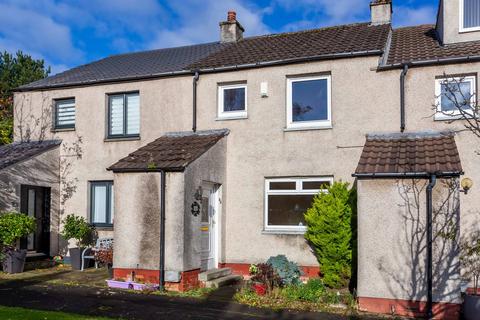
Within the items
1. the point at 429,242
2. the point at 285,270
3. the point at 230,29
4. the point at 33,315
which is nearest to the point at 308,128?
the point at 285,270

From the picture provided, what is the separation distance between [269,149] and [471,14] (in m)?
6.43

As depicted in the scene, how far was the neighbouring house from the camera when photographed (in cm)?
988

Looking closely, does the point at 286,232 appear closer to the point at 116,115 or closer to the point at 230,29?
the point at 116,115

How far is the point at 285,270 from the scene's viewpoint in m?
11.6

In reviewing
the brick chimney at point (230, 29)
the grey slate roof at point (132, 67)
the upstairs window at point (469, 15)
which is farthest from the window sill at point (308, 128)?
the brick chimney at point (230, 29)

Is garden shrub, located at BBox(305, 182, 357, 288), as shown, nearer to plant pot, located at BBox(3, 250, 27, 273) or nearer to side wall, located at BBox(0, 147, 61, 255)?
plant pot, located at BBox(3, 250, 27, 273)

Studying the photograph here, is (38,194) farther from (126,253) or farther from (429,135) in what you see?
(429,135)

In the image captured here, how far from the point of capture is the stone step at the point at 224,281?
39.4ft

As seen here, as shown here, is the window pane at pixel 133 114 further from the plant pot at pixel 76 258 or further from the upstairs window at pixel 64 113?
the plant pot at pixel 76 258

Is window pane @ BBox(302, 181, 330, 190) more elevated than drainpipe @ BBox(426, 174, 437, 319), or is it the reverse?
window pane @ BBox(302, 181, 330, 190)

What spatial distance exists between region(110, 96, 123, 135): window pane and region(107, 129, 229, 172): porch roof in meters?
2.02

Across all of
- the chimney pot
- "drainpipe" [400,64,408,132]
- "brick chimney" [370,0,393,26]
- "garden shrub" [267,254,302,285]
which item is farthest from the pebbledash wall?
the chimney pot

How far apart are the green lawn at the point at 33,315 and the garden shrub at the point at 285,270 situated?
14.5 ft

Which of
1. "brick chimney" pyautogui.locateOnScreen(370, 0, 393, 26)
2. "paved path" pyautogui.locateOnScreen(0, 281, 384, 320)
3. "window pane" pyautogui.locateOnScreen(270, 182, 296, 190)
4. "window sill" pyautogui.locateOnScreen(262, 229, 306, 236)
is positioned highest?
"brick chimney" pyautogui.locateOnScreen(370, 0, 393, 26)
